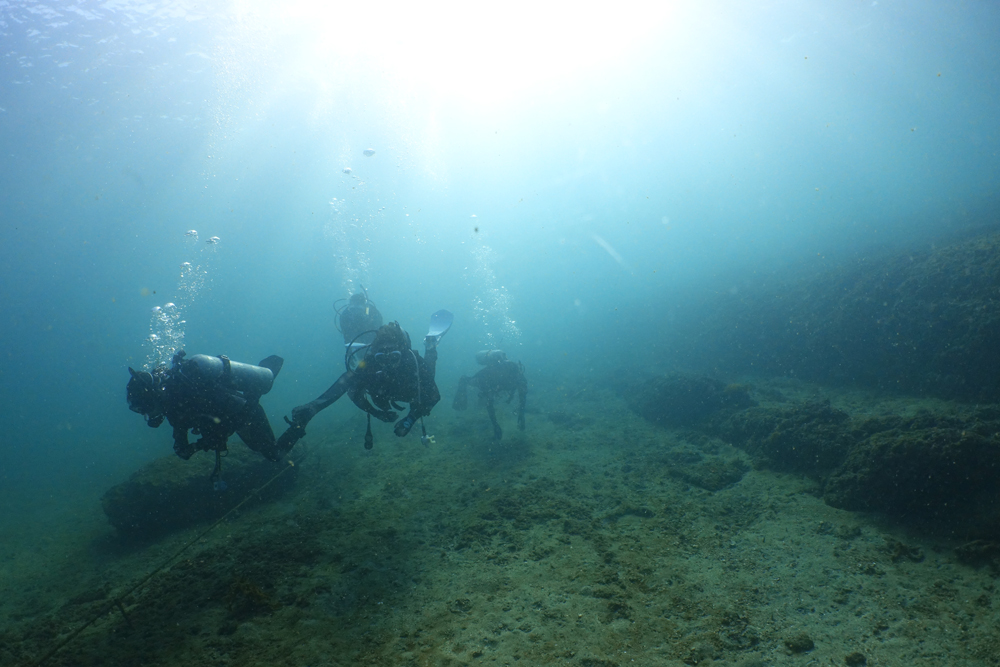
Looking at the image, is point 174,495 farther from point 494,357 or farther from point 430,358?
point 494,357

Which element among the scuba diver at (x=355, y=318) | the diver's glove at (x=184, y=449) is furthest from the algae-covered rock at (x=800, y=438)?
the scuba diver at (x=355, y=318)

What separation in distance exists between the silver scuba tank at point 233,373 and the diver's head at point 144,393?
50cm

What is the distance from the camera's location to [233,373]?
18.5ft

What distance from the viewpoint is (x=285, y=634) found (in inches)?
148

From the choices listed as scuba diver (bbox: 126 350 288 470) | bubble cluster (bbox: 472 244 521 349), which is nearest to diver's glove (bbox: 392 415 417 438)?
scuba diver (bbox: 126 350 288 470)

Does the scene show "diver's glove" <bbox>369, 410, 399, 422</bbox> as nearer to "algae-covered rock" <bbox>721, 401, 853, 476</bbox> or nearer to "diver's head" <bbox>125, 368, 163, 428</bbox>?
"diver's head" <bbox>125, 368, 163, 428</bbox>

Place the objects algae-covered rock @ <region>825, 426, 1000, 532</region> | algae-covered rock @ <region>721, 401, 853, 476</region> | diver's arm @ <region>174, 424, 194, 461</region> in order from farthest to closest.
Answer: algae-covered rock @ <region>721, 401, 853, 476</region> → diver's arm @ <region>174, 424, 194, 461</region> → algae-covered rock @ <region>825, 426, 1000, 532</region>

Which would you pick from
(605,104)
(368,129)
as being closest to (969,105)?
(605,104)

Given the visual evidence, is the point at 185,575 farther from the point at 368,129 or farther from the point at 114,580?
the point at 368,129

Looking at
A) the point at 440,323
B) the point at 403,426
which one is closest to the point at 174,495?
the point at 403,426

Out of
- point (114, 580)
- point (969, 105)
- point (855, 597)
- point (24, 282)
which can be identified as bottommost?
point (855, 597)

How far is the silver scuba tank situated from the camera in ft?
16.9

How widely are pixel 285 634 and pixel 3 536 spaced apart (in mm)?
13374

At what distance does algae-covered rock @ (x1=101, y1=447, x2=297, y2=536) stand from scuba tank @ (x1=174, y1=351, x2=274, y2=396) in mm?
2725
